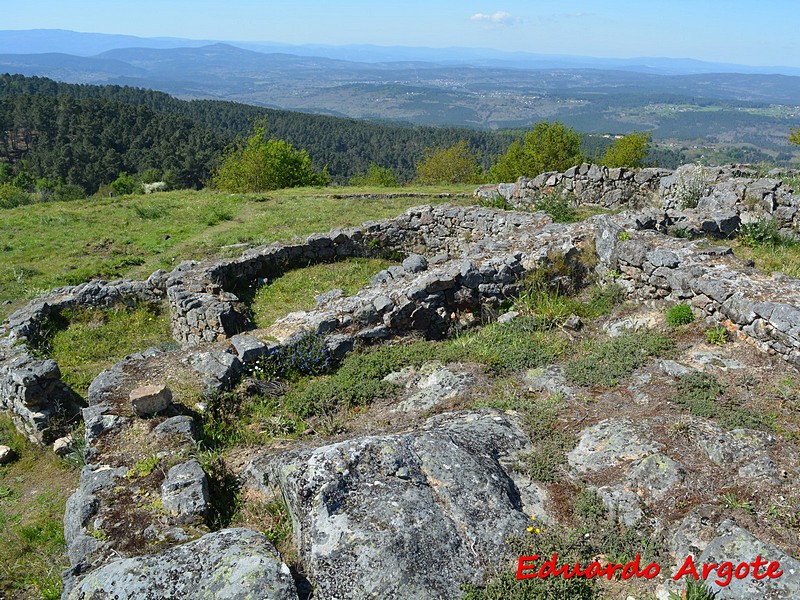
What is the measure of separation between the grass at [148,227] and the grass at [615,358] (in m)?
13.5

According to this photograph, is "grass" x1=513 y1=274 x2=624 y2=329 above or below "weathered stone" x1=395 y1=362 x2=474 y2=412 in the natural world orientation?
above

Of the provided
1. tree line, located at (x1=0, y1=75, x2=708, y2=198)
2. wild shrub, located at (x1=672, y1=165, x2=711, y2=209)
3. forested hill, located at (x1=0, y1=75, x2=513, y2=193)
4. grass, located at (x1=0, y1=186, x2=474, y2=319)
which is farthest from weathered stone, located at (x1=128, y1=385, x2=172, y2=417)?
forested hill, located at (x1=0, y1=75, x2=513, y2=193)

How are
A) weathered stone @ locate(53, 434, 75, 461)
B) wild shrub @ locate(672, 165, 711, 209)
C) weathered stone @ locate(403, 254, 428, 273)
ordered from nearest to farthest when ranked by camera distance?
weathered stone @ locate(53, 434, 75, 461), weathered stone @ locate(403, 254, 428, 273), wild shrub @ locate(672, 165, 711, 209)

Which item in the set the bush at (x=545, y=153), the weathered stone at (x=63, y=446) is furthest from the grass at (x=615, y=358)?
the bush at (x=545, y=153)

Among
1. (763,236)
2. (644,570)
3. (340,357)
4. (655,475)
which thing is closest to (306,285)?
(340,357)

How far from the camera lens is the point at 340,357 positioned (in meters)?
10.8

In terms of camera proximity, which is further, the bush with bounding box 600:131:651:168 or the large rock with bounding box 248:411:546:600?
the bush with bounding box 600:131:651:168

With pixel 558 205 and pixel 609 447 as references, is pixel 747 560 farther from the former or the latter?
pixel 558 205

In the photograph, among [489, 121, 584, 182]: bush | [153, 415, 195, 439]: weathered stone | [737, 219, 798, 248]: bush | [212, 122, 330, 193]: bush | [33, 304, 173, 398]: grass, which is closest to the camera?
[153, 415, 195, 439]: weathered stone

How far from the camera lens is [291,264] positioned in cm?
1775

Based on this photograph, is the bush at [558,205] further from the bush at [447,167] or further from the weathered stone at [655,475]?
the bush at [447,167]

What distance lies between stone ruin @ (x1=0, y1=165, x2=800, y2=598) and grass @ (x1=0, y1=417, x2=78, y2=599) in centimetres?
42

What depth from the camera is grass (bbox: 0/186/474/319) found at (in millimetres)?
18344

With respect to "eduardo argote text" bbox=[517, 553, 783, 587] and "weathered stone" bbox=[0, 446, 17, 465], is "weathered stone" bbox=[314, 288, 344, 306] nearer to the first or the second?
"weathered stone" bbox=[0, 446, 17, 465]
